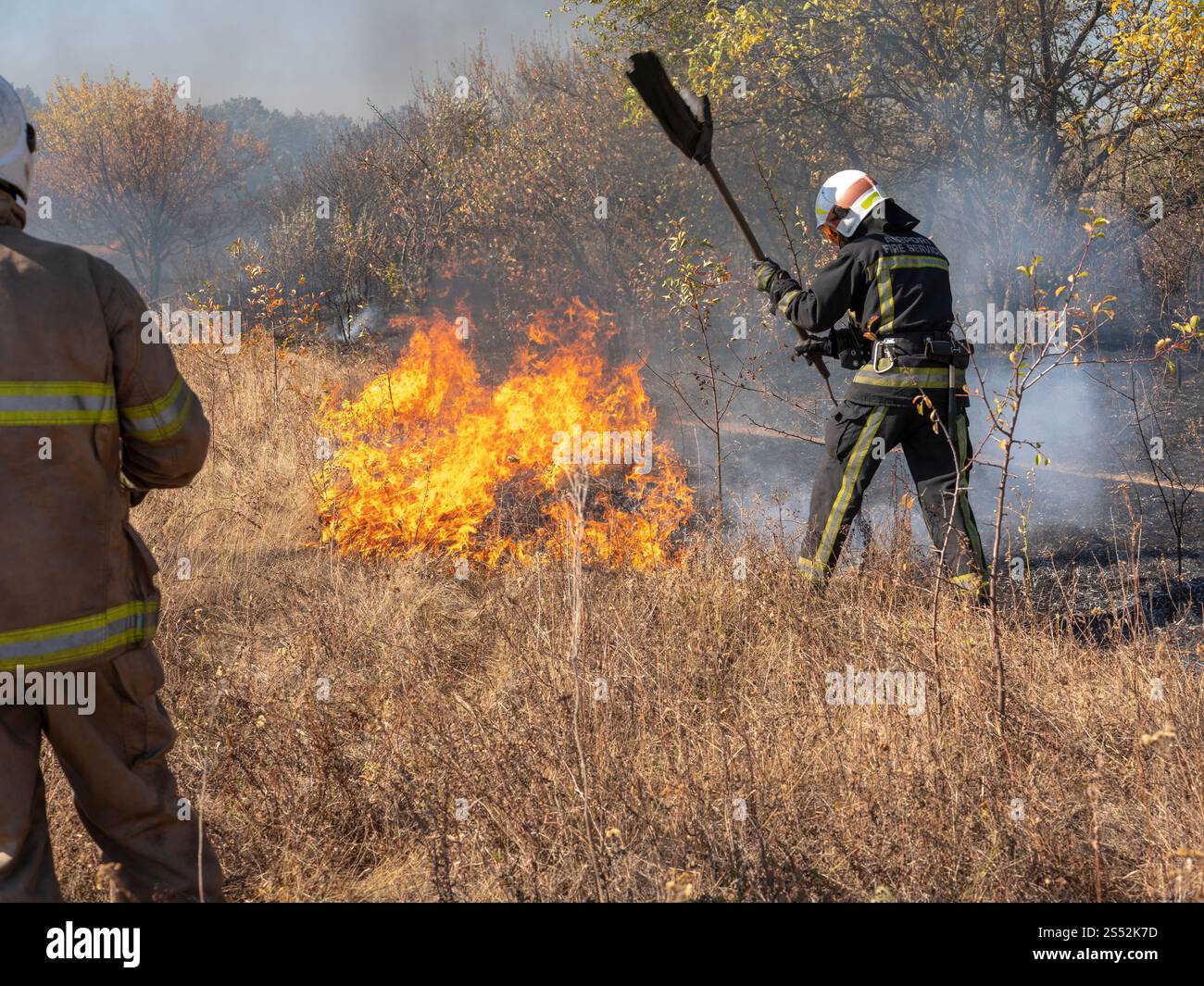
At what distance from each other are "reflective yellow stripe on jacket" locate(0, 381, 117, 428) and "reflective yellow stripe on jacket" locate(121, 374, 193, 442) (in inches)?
2.0

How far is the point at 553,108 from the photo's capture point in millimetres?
14672

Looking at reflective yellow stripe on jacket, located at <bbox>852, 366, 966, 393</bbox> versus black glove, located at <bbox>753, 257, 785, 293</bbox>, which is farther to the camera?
black glove, located at <bbox>753, 257, 785, 293</bbox>

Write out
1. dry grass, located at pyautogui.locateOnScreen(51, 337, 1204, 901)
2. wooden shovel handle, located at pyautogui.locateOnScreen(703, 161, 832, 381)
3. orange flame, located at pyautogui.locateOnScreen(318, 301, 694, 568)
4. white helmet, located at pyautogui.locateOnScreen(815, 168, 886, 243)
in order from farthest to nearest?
orange flame, located at pyautogui.locateOnScreen(318, 301, 694, 568) → wooden shovel handle, located at pyautogui.locateOnScreen(703, 161, 832, 381) → white helmet, located at pyautogui.locateOnScreen(815, 168, 886, 243) → dry grass, located at pyautogui.locateOnScreen(51, 337, 1204, 901)

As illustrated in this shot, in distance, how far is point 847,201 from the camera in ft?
14.8

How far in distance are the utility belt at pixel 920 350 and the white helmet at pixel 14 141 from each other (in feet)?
11.4

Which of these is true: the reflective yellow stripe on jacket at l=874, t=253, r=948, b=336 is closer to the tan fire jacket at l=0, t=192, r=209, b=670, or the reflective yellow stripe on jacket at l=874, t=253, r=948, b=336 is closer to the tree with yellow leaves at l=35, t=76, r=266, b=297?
the tan fire jacket at l=0, t=192, r=209, b=670

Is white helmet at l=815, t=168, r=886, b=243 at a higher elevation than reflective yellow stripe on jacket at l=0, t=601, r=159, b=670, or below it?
higher

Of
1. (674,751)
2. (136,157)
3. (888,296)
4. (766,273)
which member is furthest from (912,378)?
(136,157)

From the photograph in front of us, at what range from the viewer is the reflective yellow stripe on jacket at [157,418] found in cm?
216

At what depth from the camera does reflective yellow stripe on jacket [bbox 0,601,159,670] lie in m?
1.96

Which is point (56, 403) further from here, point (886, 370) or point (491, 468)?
point (491, 468)

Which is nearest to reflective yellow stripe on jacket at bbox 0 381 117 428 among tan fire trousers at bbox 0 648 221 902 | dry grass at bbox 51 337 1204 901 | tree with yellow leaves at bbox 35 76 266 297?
tan fire trousers at bbox 0 648 221 902
